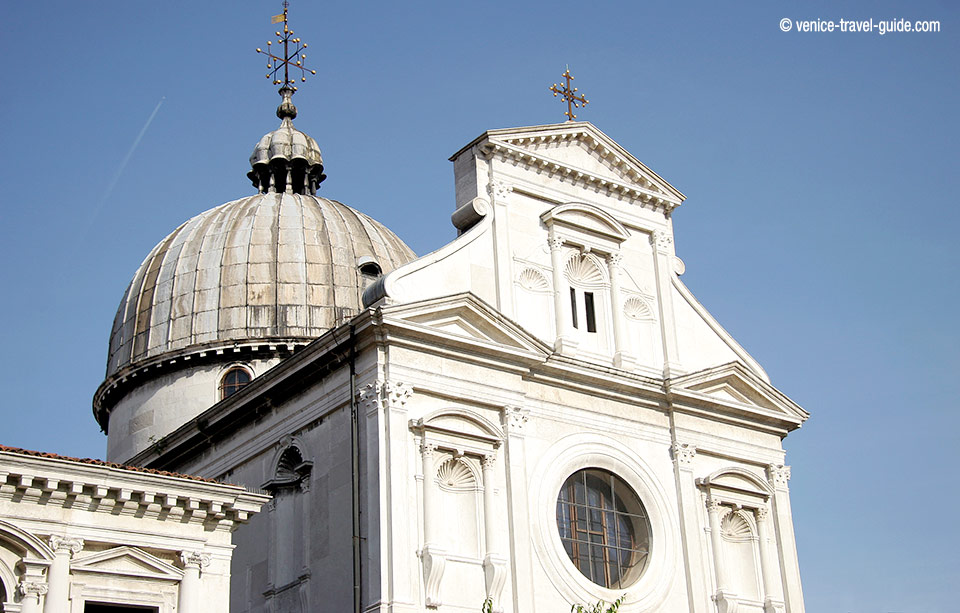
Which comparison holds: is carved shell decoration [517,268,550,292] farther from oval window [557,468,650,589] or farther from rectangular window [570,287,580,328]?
oval window [557,468,650,589]

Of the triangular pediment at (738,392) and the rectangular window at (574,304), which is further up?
the rectangular window at (574,304)

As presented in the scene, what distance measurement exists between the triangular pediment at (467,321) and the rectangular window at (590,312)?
8.92ft

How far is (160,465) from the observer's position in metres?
32.1

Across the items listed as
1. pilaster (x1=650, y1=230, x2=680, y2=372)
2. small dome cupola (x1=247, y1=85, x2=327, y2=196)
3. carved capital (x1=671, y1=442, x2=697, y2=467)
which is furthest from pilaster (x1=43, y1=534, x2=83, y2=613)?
small dome cupola (x1=247, y1=85, x2=327, y2=196)

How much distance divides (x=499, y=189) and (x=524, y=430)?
5.42 m

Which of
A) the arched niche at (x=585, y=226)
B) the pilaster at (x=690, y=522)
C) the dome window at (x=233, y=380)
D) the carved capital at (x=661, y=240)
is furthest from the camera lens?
the dome window at (x=233, y=380)

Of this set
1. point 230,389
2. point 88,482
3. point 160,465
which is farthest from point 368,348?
point 230,389

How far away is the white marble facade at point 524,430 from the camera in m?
25.4

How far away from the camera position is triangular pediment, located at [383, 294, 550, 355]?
2600 cm

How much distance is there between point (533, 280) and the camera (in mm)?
29312

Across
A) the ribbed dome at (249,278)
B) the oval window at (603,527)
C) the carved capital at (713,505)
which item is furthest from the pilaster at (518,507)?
the ribbed dome at (249,278)

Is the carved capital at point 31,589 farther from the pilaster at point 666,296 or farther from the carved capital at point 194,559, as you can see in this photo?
the pilaster at point 666,296

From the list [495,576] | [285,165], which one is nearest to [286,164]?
[285,165]

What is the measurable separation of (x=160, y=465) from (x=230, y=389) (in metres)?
4.83
